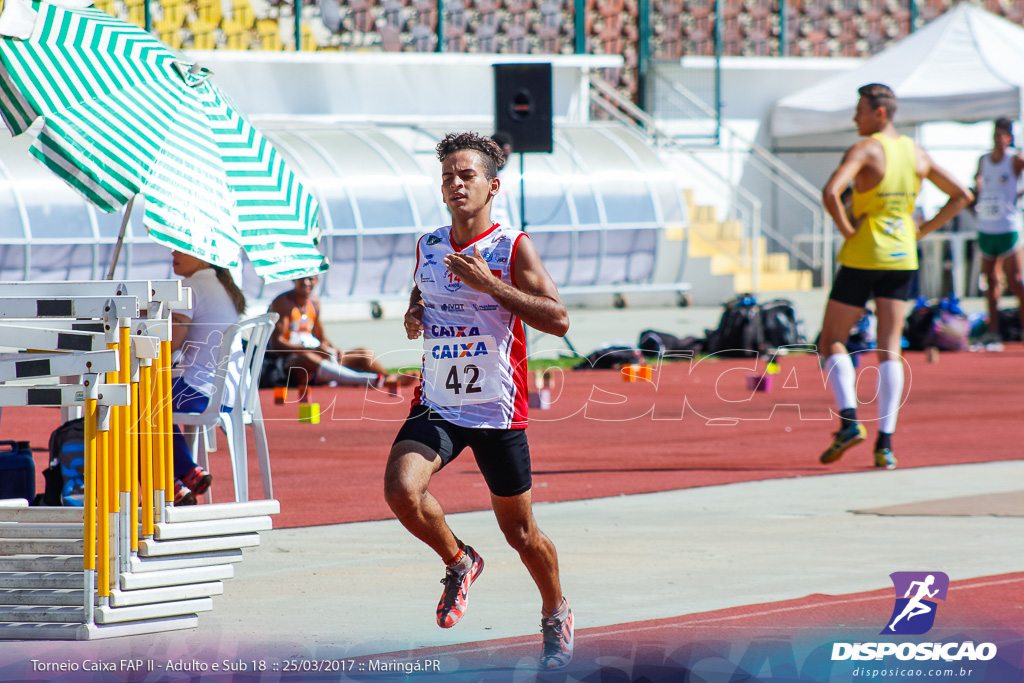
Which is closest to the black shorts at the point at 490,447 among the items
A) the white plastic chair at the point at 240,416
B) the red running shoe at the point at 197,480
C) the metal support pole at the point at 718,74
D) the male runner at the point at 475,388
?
the male runner at the point at 475,388

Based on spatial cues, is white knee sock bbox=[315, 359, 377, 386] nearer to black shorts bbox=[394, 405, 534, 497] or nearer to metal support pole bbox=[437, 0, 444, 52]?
black shorts bbox=[394, 405, 534, 497]

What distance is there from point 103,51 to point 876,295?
486cm

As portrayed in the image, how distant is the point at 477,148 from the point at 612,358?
1091cm

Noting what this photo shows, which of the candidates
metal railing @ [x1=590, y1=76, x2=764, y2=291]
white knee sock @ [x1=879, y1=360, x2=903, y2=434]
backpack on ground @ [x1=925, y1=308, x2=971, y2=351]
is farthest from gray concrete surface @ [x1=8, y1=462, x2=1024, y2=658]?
metal railing @ [x1=590, y1=76, x2=764, y2=291]

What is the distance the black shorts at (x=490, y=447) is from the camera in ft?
15.9

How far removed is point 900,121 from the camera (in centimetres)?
2595

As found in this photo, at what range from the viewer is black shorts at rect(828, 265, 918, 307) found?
9078 millimetres

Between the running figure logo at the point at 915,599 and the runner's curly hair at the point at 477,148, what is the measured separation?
2.07 m

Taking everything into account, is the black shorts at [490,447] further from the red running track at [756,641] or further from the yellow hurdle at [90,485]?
the yellow hurdle at [90,485]

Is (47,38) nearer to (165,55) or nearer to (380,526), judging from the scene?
(165,55)

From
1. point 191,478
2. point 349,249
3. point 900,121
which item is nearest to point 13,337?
point 191,478

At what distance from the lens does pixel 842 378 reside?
9023 mm

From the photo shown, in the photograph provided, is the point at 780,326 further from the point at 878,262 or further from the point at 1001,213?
the point at 878,262

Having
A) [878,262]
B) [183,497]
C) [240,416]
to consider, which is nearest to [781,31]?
[878,262]
